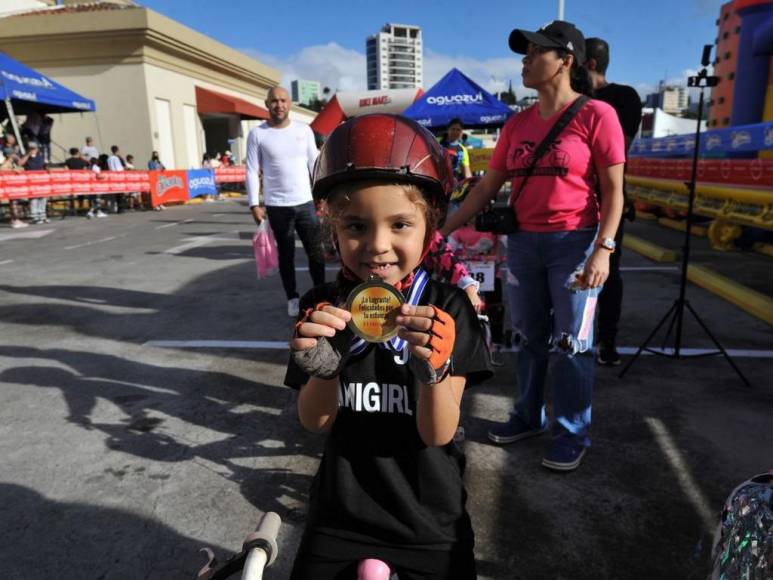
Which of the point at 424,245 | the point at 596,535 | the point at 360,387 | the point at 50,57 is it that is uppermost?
the point at 50,57

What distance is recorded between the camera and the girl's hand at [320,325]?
120 cm

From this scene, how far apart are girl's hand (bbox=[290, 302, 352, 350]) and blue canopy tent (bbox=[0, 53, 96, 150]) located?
17.4 m

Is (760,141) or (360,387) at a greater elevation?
(760,141)

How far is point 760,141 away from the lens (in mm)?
8836

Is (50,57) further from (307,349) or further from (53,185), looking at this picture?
(307,349)

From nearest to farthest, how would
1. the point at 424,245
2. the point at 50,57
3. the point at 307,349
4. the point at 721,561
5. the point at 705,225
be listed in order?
the point at 307,349 → the point at 721,561 → the point at 424,245 → the point at 705,225 → the point at 50,57

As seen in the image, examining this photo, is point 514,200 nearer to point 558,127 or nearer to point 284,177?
point 558,127

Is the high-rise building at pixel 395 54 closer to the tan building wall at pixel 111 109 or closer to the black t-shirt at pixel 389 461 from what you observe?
the tan building wall at pixel 111 109

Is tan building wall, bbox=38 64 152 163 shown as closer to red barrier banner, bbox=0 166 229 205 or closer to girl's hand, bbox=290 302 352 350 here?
red barrier banner, bbox=0 166 229 205

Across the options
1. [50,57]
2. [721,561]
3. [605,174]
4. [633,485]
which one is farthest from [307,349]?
[50,57]

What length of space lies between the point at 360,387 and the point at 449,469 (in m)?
0.35

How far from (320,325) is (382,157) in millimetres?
475

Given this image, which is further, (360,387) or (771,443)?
(771,443)

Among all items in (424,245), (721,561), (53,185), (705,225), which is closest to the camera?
(721,561)
